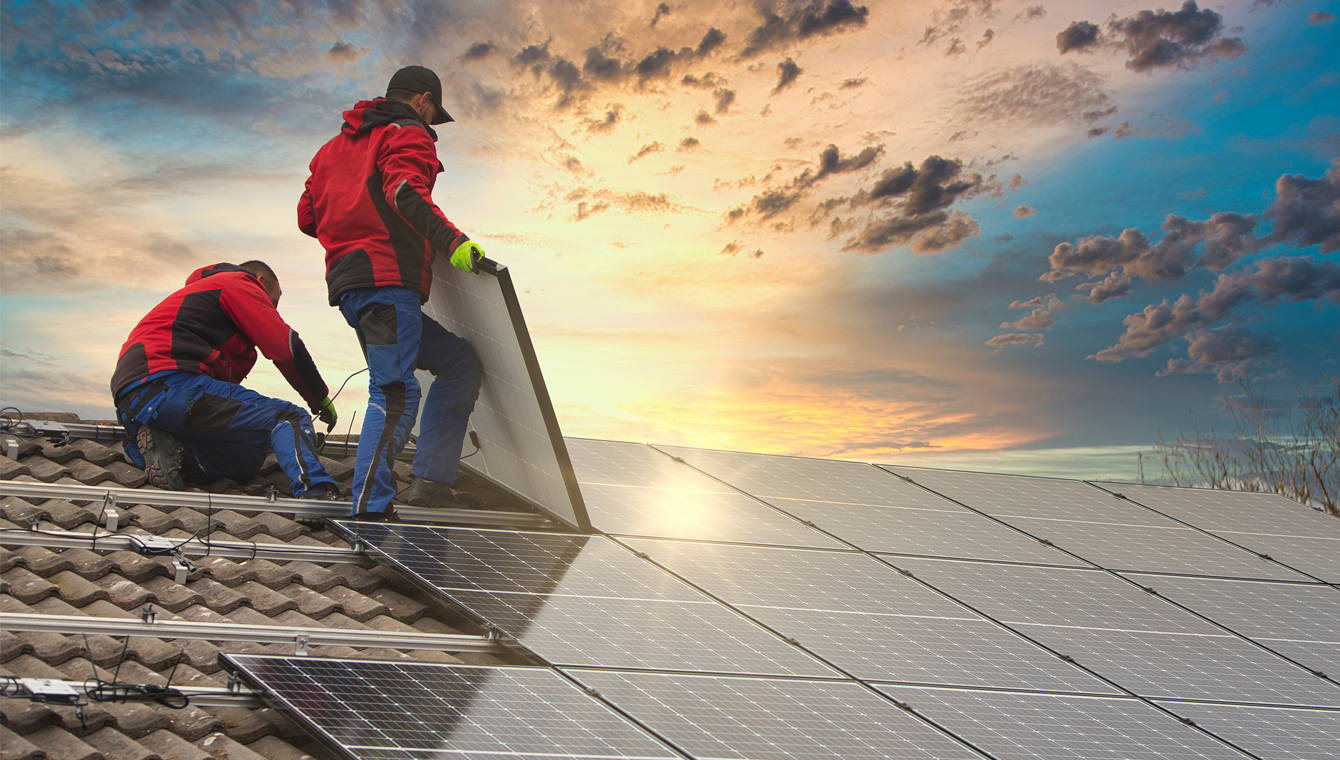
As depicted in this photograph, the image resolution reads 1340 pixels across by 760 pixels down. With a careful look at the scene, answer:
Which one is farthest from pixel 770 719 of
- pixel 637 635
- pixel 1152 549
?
pixel 1152 549

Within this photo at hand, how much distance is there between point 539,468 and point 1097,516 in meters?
5.38

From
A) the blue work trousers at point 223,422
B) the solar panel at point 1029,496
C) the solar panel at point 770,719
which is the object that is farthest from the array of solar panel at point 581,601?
the solar panel at point 1029,496

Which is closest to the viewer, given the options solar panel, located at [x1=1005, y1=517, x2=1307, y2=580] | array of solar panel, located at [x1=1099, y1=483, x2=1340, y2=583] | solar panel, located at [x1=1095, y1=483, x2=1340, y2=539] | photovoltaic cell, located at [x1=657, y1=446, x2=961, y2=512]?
solar panel, located at [x1=1005, y1=517, x2=1307, y2=580]

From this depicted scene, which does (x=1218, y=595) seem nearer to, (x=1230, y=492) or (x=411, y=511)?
(x=1230, y=492)

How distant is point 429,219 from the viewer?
5797 mm

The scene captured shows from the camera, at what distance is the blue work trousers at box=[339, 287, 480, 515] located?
5871mm

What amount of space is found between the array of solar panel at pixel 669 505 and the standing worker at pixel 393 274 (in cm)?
113

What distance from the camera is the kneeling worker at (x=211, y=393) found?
6188mm

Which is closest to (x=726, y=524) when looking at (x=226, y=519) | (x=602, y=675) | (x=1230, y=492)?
(x=602, y=675)

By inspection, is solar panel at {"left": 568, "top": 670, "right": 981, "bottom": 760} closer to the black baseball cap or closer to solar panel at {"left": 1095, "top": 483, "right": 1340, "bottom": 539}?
the black baseball cap

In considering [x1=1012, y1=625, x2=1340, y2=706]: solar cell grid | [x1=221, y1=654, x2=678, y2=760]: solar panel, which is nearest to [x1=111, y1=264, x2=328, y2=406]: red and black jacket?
[x1=221, y1=654, x2=678, y2=760]: solar panel

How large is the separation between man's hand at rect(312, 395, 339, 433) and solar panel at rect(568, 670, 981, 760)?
11.3ft

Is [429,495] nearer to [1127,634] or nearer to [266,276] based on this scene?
[266,276]

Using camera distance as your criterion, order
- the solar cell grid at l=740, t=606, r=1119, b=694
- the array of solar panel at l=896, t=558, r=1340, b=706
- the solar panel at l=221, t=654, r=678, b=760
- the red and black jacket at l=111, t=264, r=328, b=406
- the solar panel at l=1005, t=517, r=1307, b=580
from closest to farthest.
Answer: the solar panel at l=221, t=654, r=678, b=760 < the solar cell grid at l=740, t=606, r=1119, b=694 < the array of solar panel at l=896, t=558, r=1340, b=706 < the red and black jacket at l=111, t=264, r=328, b=406 < the solar panel at l=1005, t=517, r=1307, b=580
